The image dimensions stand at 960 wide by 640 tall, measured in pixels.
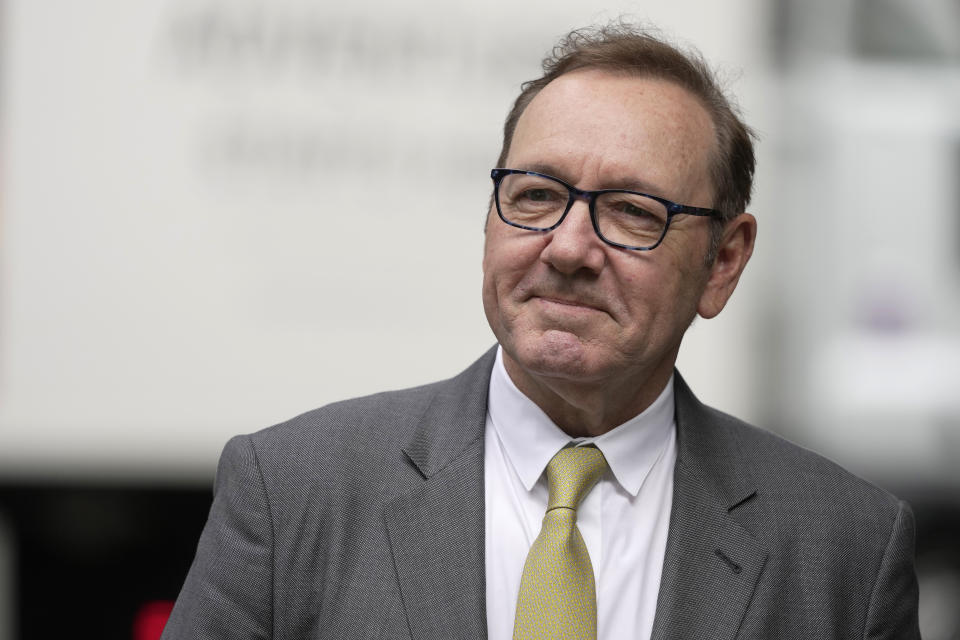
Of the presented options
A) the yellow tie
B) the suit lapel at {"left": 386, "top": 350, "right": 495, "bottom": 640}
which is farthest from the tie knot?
the suit lapel at {"left": 386, "top": 350, "right": 495, "bottom": 640}

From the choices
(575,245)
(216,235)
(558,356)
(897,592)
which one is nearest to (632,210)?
(575,245)

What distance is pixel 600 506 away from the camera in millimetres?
1957

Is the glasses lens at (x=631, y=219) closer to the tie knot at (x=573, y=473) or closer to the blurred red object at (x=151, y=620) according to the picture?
the tie knot at (x=573, y=473)

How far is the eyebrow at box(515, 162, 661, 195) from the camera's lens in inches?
74.5

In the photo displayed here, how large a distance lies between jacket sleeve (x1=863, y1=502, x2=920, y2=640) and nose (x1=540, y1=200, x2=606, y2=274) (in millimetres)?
654

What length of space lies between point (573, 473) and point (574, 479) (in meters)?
0.01

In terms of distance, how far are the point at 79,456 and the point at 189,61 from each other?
126cm

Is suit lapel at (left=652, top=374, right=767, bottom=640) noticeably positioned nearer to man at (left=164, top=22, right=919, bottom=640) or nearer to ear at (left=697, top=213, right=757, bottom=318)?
man at (left=164, top=22, right=919, bottom=640)

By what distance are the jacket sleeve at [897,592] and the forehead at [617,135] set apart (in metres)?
0.61

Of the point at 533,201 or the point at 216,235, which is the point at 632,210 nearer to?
the point at 533,201

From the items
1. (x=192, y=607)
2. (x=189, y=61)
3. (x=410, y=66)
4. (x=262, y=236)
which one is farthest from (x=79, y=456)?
(x=192, y=607)

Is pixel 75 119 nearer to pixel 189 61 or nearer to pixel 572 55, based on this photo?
pixel 189 61

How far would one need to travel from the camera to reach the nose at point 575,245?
186 cm

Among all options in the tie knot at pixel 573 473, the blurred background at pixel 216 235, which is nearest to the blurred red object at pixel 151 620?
the blurred background at pixel 216 235
